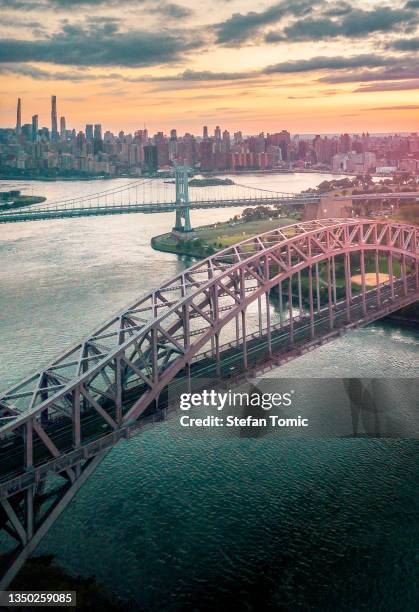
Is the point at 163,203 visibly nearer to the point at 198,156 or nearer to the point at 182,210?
the point at 182,210

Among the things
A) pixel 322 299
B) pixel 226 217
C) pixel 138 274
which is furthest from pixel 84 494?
pixel 226 217

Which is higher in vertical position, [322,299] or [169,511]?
[322,299]

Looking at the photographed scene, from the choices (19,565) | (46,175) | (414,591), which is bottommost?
(414,591)

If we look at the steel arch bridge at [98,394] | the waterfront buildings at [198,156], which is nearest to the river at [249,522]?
the steel arch bridge at [98,394]

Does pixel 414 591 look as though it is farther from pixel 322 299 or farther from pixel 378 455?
pixel 322 299

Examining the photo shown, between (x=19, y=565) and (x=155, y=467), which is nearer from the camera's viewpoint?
A: (x=19, y=565)

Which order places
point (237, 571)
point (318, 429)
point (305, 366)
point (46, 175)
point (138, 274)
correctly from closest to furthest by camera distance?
point (237, 571) → point (318, 429) → point (305, 366) → point (138, 274) → point (46, 175)

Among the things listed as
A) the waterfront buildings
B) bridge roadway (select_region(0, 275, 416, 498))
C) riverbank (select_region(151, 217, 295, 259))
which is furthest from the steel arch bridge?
the waterfront buildings

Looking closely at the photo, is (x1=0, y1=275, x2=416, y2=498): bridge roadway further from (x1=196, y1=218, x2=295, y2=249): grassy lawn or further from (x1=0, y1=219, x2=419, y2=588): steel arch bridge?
(x1=196, y1=218, x2=295, y2=249): grassy lawn
